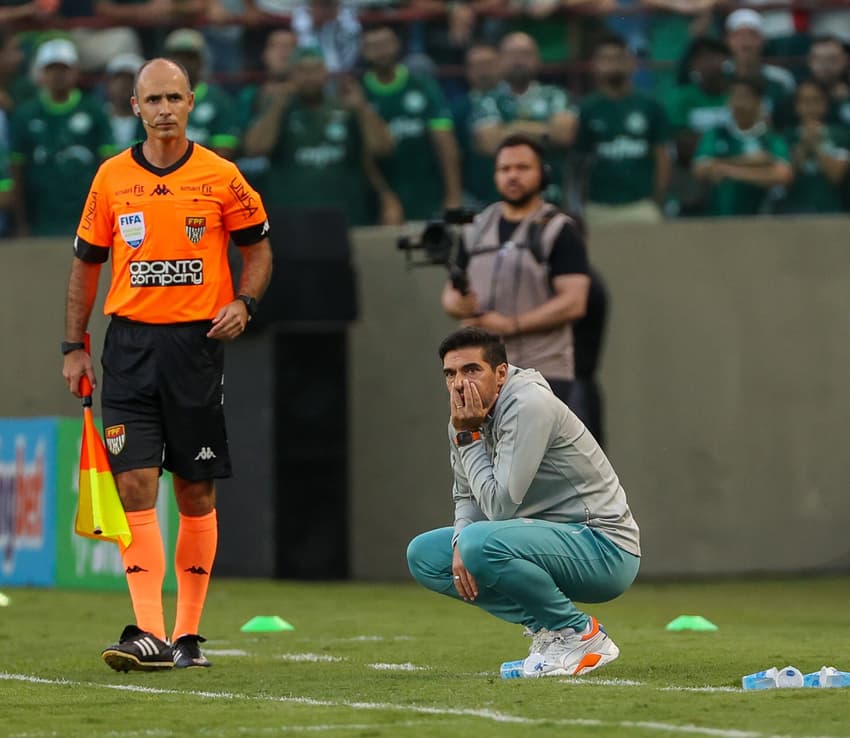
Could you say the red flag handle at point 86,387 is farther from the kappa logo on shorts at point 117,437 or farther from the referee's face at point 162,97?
the referee's face at point 162,97

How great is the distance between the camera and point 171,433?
743cm

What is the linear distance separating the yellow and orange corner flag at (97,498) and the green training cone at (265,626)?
71.1 inches

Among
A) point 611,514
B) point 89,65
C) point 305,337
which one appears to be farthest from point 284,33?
point 611,514

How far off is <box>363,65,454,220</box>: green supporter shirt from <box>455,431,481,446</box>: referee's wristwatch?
6.87 m

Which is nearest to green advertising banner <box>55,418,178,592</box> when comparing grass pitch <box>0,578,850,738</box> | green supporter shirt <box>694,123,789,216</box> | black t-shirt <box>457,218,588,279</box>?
grass pitch <box>0,578,850,738</box>

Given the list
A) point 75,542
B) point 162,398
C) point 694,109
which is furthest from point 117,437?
point 694,109

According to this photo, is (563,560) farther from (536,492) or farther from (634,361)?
(634,361)

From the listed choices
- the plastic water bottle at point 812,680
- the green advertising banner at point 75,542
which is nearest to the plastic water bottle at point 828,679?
the plastic water bottle at point 812,680

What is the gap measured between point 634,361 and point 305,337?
226cm

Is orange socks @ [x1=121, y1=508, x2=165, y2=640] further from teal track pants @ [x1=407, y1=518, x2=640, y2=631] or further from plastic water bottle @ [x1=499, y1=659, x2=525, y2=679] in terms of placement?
plastic water bottle @ [x1=499, y1=659, x2=525, y2=679]

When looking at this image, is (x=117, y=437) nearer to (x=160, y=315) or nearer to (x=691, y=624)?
(x=160, y=315)

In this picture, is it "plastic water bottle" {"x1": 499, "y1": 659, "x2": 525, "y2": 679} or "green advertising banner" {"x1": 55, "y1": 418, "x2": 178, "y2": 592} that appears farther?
"green advertising banner" {"x1": 55, "y1": 418, "x2": 178, "y2": 592}

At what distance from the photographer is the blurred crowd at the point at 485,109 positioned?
43.0 ft

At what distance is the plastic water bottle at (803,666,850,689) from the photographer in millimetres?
6086
